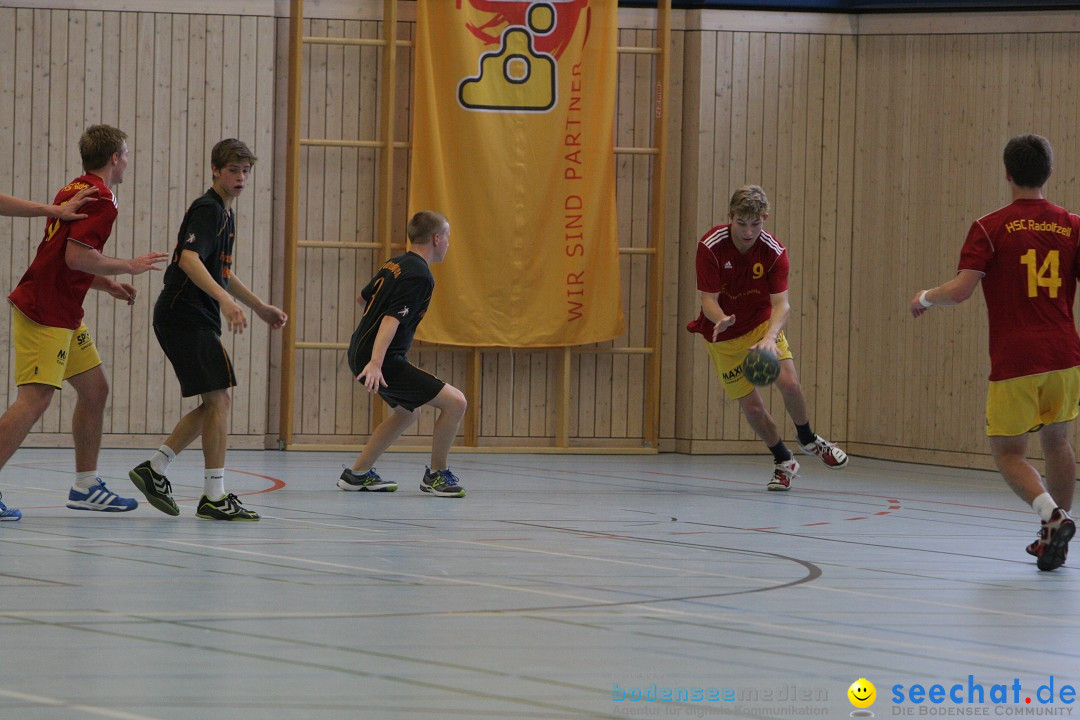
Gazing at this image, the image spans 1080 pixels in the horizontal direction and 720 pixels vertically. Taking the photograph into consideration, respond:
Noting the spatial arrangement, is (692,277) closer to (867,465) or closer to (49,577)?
(867,465)

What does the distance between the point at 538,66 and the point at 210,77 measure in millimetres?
2562

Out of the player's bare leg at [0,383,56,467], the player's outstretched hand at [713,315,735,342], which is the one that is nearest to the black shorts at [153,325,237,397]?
the player's bare leg at [0,383,56,467]

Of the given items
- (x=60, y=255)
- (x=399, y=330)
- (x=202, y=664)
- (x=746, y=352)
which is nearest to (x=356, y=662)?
(x=202, y=664)

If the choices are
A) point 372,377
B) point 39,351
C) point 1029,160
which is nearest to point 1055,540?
point 1029,160

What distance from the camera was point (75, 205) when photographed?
610 centimetres

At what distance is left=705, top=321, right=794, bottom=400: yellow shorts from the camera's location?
8922 millimetres

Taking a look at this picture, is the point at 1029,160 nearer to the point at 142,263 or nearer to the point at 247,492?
the point at 142,263

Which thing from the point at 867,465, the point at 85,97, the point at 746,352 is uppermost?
the point at 85,97

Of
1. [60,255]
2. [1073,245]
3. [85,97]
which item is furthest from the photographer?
[85,97]

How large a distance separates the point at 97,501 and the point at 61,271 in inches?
44.0

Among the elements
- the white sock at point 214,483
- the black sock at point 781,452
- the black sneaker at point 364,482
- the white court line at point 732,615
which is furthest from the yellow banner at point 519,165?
the white court line at point 732,615

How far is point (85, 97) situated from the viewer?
1097 cm

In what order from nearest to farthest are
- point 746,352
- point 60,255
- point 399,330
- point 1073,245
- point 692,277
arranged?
point 1073,245 → point 60,255 → point 399,330 → point 746,352 → point 692,277

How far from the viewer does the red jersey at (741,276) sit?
8766 mm
